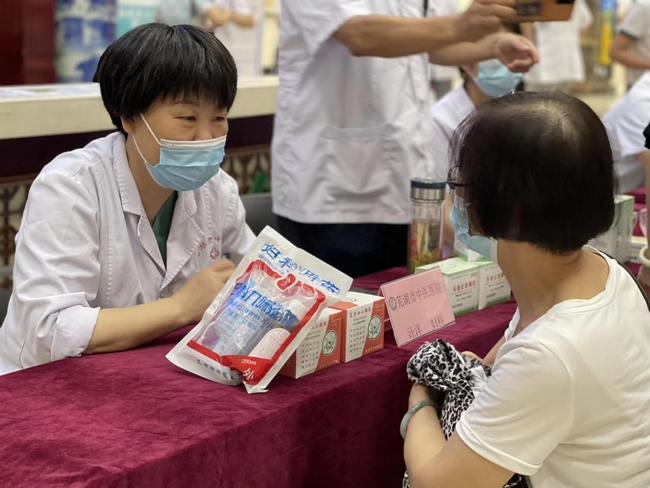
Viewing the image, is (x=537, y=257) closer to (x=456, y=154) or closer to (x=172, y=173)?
(x=456, y=154)

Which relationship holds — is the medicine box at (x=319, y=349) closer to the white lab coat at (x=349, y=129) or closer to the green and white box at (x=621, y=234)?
the white lab coat at (x=349, y=129)

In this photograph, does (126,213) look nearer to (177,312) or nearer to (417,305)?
(177,312)

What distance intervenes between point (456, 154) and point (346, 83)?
3.91 ft

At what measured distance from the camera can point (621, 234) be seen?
2.38m

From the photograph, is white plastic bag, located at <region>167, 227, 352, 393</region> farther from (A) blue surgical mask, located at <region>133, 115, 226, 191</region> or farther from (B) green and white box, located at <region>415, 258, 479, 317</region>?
(B) green and white box, located at <region>415, 258, 479, 317</region>

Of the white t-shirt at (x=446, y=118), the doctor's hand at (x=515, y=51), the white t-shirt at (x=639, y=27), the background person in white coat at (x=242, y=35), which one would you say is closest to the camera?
the doctor's hand at (x=515, y=51)

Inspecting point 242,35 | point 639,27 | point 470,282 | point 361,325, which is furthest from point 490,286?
point 242,35

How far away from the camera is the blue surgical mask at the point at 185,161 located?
1.72m

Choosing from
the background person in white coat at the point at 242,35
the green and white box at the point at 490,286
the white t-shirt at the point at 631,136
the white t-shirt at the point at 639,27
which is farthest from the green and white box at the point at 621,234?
the background person in white coat at the point at 242,35

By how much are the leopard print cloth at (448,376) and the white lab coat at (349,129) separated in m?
1.00

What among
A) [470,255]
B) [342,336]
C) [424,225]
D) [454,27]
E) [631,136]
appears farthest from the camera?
[631,136]

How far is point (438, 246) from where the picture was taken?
2.11m

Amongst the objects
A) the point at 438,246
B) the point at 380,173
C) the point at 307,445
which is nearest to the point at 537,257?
the point at 307,445

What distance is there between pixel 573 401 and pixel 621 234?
134cm
